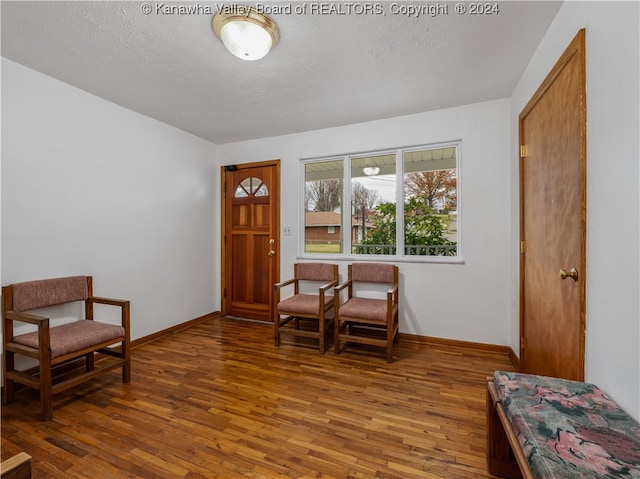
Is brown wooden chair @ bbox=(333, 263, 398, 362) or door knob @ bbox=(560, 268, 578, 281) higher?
door knob @ bbox=(560, 268, 578, 281)

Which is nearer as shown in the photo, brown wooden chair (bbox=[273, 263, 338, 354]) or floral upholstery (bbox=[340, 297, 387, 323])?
floral upholstery (bbox=[340, 297, 387, 323])

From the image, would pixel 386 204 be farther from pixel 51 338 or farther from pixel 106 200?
pixel 51 338

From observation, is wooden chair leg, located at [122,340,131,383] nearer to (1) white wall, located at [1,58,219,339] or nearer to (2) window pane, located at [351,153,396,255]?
(1) white wall, located at [1,58,219,339]

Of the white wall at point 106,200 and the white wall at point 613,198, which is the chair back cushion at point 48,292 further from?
Result: the white wall at point 613,198

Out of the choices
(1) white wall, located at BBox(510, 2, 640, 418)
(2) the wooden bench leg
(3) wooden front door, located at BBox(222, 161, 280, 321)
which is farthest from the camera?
(3) wooden front door, located at BBox(222, 161, 280, 321)

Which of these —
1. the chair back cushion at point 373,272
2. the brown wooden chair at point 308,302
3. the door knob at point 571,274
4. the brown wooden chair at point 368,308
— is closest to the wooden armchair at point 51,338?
the brown wooden chair at point 308,302

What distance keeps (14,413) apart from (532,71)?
14.2 ft

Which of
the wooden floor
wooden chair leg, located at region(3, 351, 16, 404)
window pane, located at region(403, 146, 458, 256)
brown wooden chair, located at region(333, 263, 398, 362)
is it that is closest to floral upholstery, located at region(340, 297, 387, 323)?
brown wooden chair, located at region(333, 263, 398, 362)

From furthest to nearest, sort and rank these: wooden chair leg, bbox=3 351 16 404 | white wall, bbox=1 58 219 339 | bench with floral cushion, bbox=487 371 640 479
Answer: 1. white wall, bbox=1 58 219 339
2. wooden chair leg, bbox=3 351 16 404
3. bench with floral cushion, bbox=487 371 640 479

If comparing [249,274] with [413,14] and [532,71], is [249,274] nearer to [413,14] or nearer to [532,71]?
[413,14]

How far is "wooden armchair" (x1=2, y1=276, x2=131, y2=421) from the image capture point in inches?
73.2

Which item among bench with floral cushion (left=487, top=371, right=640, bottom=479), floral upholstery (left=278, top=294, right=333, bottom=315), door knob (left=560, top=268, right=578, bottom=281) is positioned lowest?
floral upholstery (left=278, top=294, right=333, bottom=315)

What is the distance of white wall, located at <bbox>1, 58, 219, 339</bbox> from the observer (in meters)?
2.20

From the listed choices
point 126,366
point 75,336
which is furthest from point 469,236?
point 75,336
